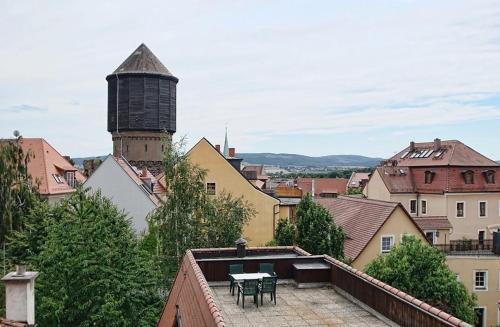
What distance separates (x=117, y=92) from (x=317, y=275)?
156ft

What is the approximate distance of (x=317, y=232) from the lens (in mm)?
25453

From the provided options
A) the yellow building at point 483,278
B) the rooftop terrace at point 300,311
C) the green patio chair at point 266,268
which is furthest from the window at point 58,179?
the rooftop terrace at point 300,311

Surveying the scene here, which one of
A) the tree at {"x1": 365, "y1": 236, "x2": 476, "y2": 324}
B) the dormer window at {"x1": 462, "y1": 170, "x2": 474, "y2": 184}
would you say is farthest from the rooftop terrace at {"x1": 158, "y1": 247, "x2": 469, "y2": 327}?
the dormer window at {"x1": 462, "y1": 170, "x2": 474, "y2": 184}

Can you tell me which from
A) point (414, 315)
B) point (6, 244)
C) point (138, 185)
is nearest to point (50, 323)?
point (6, 244)

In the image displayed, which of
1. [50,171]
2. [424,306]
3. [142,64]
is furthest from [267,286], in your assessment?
[142,64]

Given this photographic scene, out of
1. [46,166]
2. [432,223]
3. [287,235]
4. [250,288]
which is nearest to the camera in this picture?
[250,288]

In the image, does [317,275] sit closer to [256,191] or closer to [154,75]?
[256,191]

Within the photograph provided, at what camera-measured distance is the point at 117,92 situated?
57.9 metres

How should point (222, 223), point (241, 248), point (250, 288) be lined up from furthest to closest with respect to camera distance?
point (222, 223) < point (241, 248) < point (250, 288)

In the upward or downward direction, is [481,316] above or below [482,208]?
below

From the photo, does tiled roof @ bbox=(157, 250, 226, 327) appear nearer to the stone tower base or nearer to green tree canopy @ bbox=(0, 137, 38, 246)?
green tree canopy @ bbox=(0, 137, 38, 246)

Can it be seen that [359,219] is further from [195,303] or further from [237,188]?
[195,303]

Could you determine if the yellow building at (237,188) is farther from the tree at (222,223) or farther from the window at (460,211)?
the window at (460,211)

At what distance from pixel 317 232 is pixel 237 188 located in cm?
908
